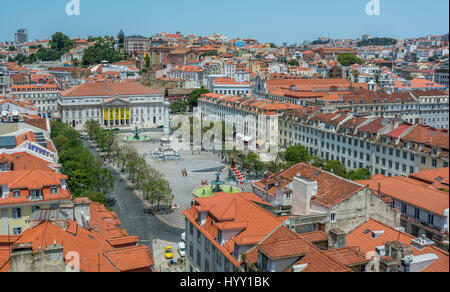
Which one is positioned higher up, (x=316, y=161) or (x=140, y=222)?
(x=316, y=161)

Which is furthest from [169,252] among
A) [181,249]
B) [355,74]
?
[355,74]

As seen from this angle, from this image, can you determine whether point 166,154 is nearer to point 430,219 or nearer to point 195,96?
point 430,219

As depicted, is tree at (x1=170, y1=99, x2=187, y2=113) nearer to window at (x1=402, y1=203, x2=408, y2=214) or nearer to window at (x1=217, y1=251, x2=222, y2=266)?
window at (x1=402, y1=203, x2=408, y2=214)

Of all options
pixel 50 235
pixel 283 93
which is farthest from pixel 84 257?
pixel 283 93

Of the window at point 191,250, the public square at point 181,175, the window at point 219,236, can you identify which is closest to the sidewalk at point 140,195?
the public square at point 181,175

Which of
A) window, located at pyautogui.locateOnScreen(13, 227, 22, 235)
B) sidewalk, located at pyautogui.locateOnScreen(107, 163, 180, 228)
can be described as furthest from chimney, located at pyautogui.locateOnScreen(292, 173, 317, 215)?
sidewalk, located at pyautogui.locateOnScreen(107, 163, 180, 228)

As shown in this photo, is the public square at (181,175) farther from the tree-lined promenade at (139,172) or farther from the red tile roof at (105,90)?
the red tile roof at (105,90)
